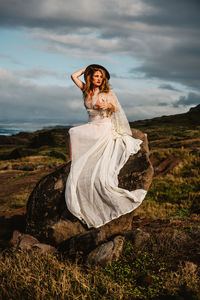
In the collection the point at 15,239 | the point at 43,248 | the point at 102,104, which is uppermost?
the point at 102,104

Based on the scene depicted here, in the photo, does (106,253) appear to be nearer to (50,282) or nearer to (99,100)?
(50,282)

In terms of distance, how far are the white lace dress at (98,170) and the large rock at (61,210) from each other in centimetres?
19

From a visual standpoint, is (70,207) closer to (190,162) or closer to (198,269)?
(198,269)

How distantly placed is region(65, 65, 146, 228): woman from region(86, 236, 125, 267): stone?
2.90 ft

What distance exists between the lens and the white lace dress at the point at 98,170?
6113 millimetres

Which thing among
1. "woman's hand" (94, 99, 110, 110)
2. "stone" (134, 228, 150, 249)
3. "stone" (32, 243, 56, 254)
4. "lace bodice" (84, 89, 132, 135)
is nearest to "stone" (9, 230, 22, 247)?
"stone" (32, 243, 56, 254)

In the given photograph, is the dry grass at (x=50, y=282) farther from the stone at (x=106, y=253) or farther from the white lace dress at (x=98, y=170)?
the white lace dress at (x=98, y=170)

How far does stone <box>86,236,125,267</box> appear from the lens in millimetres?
4863

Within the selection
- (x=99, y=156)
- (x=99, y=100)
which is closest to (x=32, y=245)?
(x=99, y=156)

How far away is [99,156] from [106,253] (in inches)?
88.5

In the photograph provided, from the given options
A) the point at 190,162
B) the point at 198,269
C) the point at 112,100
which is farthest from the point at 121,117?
the point at 190,162

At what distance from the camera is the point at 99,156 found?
6.59 m

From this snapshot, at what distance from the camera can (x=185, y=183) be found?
1363 centimetres

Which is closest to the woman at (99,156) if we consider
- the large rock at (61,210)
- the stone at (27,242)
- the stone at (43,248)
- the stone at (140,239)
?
the large rock at (61,210)
